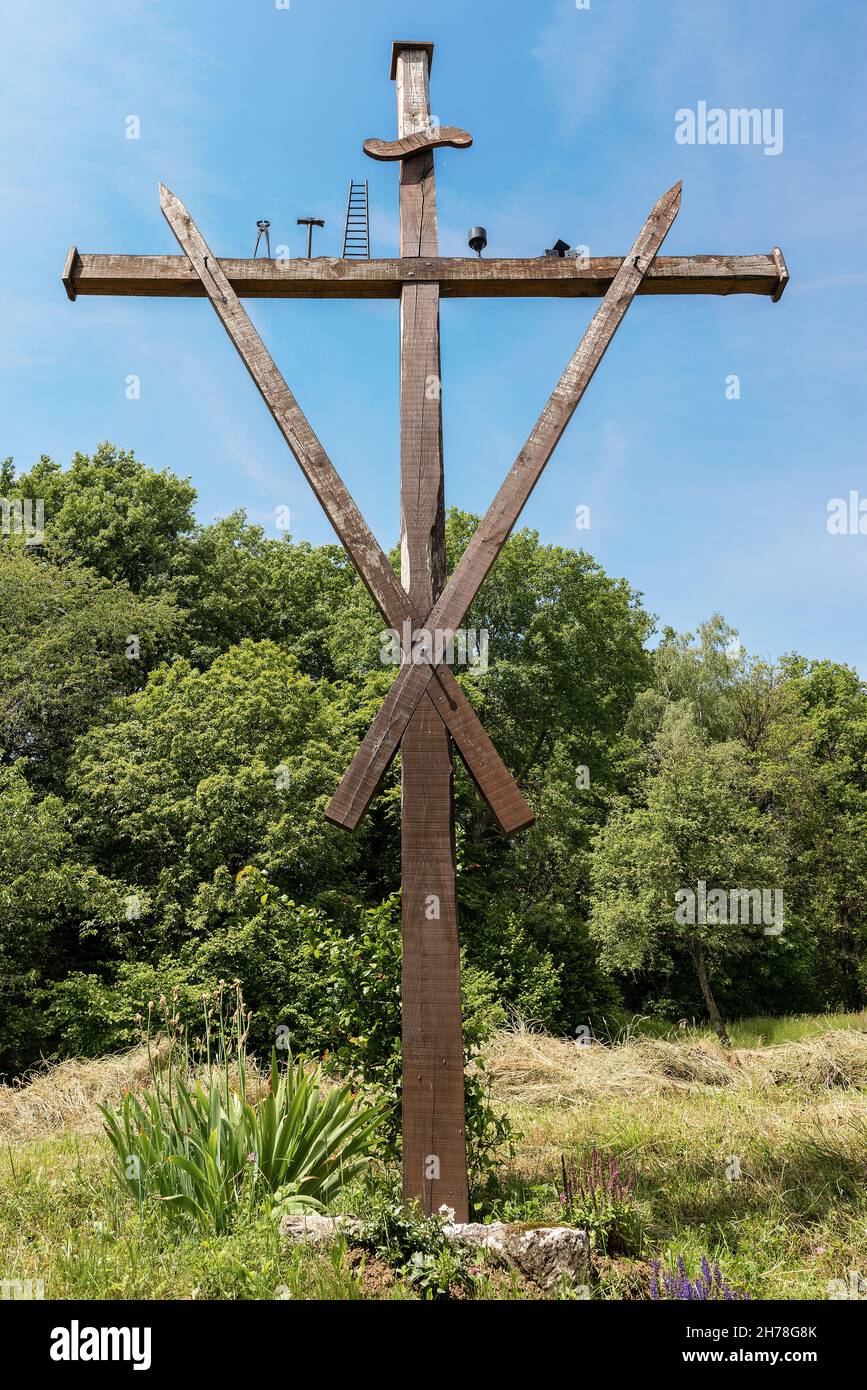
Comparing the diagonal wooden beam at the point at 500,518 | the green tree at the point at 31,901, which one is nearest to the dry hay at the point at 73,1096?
the diagonal wooden beam at the point at 500,518

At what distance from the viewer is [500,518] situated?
4340mm

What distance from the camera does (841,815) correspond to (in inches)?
1129

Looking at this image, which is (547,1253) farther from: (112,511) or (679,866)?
(112,511)

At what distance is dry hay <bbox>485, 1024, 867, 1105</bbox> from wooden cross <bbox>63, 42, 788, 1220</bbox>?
Answer: 197 inches

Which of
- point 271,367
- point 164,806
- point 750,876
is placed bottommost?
point 750,876

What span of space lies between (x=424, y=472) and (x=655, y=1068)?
7742mm

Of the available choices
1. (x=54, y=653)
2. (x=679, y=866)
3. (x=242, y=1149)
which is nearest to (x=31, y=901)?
(x=54, y=653)

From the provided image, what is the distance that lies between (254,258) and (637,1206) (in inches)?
183

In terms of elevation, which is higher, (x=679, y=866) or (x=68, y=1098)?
(x=679, y=866)

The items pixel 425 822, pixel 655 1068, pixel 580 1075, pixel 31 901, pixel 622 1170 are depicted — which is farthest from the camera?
pixel 31 901

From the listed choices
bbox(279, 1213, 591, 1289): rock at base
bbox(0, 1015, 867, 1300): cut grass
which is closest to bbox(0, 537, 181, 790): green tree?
bbox(0, 1015, 867, 1300): cut grass

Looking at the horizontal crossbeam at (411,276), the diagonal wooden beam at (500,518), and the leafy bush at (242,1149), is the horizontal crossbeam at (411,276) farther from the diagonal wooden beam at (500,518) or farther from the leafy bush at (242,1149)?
the leafy bush at (242,1149)
